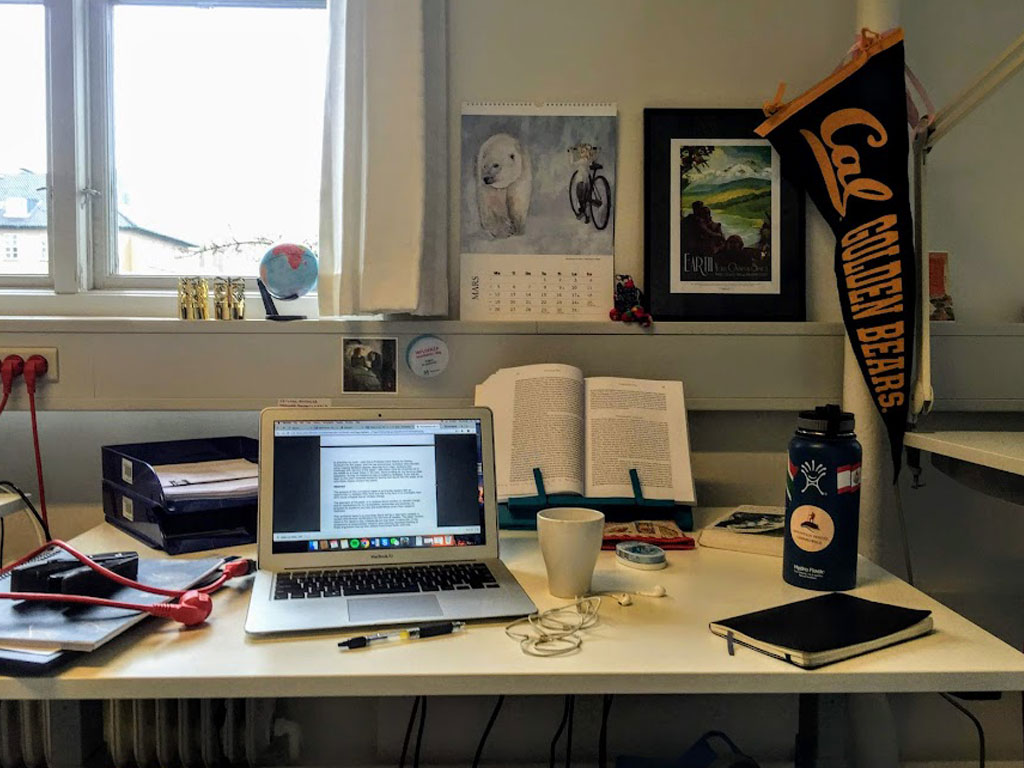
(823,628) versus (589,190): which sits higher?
(589,190)

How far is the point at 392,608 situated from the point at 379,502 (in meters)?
0.22

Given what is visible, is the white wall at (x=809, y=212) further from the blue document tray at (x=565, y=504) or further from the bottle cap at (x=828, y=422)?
the bottle cap at (x=828, y=422)

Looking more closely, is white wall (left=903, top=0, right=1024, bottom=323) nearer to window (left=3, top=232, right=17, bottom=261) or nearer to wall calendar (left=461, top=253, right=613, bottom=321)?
wall calendar (left=461, top=253, right=613, bottom=321)

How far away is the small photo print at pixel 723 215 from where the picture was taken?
1.61 m

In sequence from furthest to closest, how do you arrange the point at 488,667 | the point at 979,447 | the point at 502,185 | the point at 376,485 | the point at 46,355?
the point at 502,185 < the point at 46,355 < the point at 979,447 < the point at 376,485 < the point at 488,667

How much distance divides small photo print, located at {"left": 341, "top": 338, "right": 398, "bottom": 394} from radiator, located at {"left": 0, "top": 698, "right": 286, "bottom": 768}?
1.97 ft

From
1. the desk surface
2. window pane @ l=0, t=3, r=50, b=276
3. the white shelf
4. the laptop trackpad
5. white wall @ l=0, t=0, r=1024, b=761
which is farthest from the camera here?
window pane @ l=0, t=3, r=50, b=276

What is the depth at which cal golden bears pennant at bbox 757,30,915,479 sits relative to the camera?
4.79ft

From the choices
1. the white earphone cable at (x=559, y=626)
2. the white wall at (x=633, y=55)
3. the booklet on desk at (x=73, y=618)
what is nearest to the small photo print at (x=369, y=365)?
the white wall at (x=633, y=55)

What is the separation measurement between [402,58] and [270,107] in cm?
41

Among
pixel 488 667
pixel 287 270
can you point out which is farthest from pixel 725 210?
pixel 488 667

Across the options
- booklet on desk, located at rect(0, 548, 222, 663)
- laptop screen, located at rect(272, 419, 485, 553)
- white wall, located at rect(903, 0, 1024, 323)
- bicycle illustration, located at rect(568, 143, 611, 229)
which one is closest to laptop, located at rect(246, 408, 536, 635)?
laptop screen, located at rect(272, 419, 485, 553)

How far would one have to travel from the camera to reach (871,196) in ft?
4.91

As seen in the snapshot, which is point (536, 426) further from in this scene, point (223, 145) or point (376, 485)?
point (223, 145)
